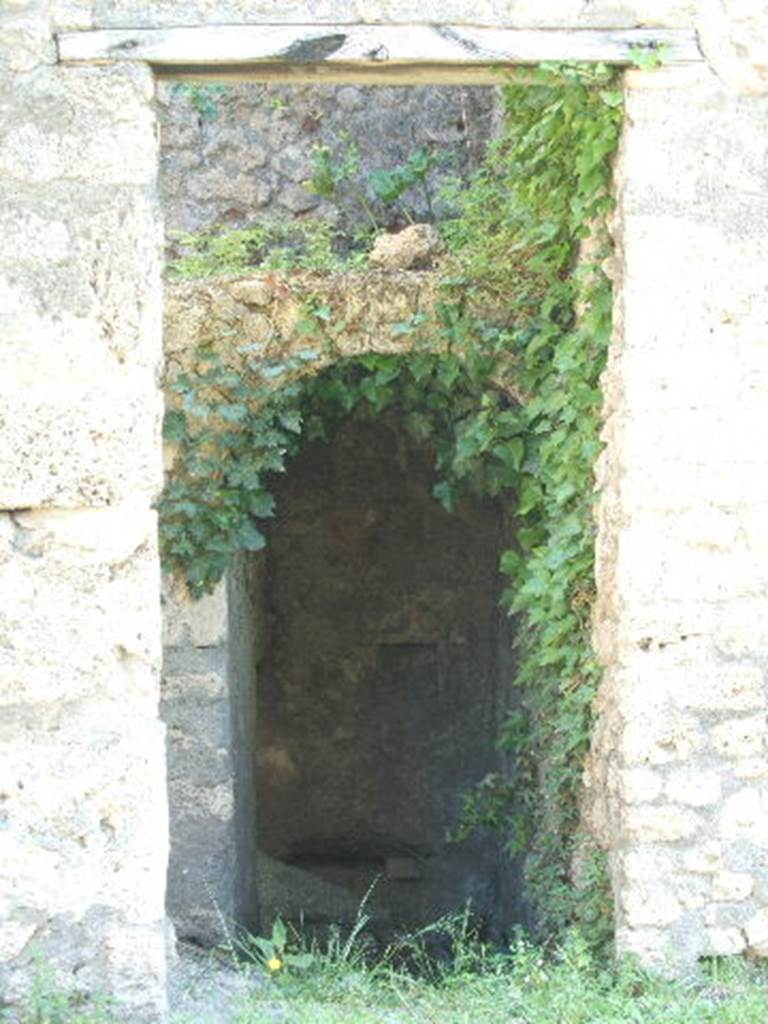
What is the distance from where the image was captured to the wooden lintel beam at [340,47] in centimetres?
428

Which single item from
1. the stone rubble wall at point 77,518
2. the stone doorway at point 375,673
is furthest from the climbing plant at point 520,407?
the stone doorway at point 375,673

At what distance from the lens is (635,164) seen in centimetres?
452

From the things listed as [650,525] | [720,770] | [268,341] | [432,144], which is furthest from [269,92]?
[720,770]

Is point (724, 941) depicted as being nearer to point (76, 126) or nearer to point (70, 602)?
point (70, 602)

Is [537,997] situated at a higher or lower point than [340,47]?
lower

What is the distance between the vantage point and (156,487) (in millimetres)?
4414

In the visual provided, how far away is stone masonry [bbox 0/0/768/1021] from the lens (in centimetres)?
429

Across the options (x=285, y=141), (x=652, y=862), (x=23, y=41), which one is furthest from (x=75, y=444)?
(x=285, y=141)

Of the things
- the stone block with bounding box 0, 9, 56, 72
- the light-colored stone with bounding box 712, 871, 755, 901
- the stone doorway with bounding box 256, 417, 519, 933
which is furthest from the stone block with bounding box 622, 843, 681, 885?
the stone doorway with bounding box 256, 417, 519, 933

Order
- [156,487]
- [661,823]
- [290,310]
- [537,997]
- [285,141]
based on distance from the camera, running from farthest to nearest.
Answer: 1. [285,141]
2. [290,310]
3. [661,823]
4. [537,997]
5. [156,487]

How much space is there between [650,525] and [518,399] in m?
1.42

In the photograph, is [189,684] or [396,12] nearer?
[396,12]

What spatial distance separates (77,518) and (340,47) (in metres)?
1.45

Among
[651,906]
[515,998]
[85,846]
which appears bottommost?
[515,998]
